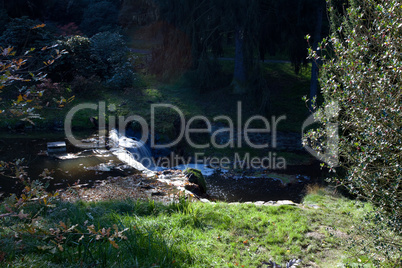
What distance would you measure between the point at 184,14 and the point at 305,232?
1102 centimetres

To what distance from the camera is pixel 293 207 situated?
223 inches

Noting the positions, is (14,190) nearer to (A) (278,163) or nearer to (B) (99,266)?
(B) (99,266)

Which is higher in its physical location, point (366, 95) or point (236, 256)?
point (366, 95)

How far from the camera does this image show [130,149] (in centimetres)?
956

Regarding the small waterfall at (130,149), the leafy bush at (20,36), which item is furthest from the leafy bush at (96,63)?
the small waterfall at (130,149)

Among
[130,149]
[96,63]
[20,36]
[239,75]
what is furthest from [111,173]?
[20,36]

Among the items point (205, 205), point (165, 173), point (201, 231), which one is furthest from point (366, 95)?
point (165, 173)

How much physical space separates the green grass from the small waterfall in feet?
11.7

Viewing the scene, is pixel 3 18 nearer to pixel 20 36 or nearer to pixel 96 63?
pixel 20 36

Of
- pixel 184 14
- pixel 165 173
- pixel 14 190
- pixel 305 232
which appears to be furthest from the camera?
pixel 184 14

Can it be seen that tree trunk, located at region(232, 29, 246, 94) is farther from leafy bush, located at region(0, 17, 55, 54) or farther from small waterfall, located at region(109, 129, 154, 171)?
leafy bush, located at region(0, 17, 55, 54)

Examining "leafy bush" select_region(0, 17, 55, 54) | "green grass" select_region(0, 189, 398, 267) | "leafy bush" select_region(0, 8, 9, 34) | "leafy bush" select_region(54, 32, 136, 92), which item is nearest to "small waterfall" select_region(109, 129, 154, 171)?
"green grass" select_region(0, 189, 398, 267)

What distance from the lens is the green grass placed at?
3.50 m

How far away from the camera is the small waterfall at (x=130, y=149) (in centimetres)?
904
